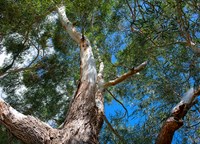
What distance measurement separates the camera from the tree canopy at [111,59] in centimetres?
420

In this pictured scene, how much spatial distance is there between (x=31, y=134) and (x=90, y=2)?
270 centimetres

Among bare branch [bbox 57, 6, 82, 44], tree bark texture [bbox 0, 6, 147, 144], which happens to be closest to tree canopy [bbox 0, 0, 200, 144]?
bare branch [bbox 57, 6, 82, 44]

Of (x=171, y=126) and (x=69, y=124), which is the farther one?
(x=69, y=124)

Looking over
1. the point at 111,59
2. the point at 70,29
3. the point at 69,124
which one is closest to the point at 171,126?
the point at 69,124

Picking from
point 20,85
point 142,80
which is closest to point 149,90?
point 142,80

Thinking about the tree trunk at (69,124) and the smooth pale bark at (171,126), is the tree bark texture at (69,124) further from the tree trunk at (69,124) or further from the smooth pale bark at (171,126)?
the smooth pale bark at (171,126)

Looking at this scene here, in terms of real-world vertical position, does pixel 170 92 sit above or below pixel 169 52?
below

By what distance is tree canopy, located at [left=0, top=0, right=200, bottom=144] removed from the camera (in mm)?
4195

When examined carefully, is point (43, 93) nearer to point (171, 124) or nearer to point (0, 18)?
point (0, 18)

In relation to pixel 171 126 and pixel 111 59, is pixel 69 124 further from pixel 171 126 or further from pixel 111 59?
pixel 111 59

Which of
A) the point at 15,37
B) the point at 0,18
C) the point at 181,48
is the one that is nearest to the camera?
the point at 181,48

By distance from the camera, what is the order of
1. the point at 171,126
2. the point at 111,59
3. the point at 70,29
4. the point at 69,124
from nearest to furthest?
the point at 171,126
the point at 69,124
the point at 70,29
the point at 111,59

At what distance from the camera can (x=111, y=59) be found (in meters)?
6.76

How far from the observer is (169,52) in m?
5.25
